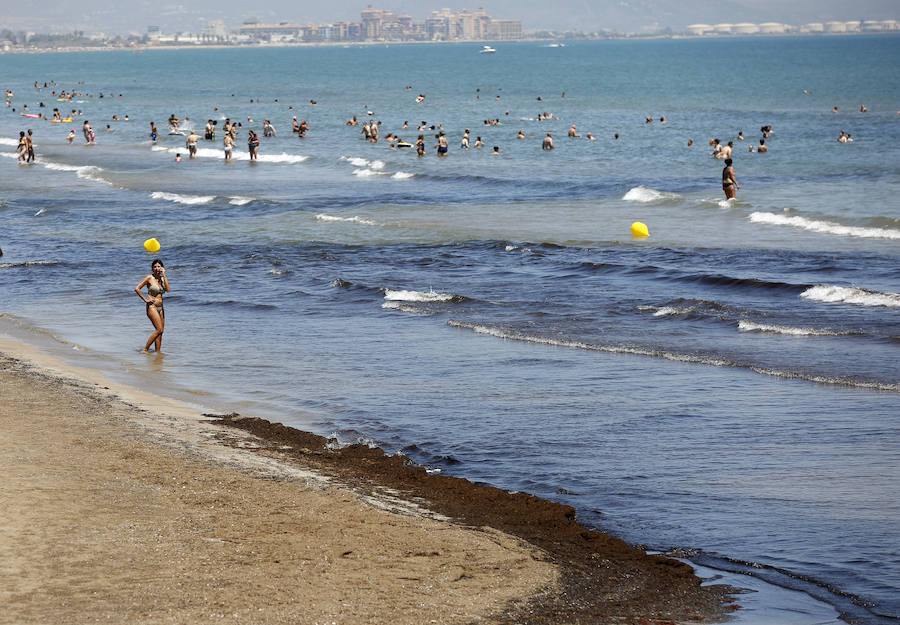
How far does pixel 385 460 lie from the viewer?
12164 mm

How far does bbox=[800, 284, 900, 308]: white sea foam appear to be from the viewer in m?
20.4

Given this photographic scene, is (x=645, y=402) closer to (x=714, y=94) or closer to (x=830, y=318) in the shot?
(x=830, y=318)

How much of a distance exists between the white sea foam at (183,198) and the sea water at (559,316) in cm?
19

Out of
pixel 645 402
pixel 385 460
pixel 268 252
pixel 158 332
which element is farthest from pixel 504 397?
pixel 268 252

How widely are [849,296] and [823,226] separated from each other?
32.8 feet

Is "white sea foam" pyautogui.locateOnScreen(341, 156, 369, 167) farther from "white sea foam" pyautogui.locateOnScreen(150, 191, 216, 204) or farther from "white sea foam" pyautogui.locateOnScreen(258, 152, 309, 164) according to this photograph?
"white sea foam" pyautogui.locateOnScreen(150, 191, 216, 204)

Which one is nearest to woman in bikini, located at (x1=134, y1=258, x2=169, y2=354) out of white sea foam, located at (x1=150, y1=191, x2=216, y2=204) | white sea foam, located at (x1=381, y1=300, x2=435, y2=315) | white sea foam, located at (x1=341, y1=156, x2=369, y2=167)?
white sea foam, located at (x1=381, y1=300, x2=435, y2=315)

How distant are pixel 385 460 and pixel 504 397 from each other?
10.2 feet

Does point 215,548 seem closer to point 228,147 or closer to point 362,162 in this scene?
point 362,162

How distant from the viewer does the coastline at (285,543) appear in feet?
26.5

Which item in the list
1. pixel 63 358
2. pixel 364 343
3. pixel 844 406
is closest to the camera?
pixel 844 406

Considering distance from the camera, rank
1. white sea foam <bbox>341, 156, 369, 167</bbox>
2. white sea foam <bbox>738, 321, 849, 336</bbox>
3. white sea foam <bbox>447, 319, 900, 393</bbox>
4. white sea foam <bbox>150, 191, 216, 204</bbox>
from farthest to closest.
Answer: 1. white sea foam <bbox>341, 156, 369, 167</bbox>
2. white sea foam <bbox>150, 191, 216, 204</bbox>
3. white sea foam <bbox>738, 321, 849, 336</bbox>
4. white sea foam <bbox>447, 319, 900, 393</bbox>

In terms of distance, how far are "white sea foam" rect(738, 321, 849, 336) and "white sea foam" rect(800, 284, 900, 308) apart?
2.43m

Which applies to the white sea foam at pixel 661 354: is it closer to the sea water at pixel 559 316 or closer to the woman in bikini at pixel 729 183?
the sea water at pixel 559 316
